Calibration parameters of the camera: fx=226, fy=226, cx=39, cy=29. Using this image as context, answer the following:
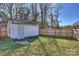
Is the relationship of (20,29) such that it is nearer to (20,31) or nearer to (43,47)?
(20,31)

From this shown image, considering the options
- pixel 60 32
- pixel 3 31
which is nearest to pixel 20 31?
pixel 3 31

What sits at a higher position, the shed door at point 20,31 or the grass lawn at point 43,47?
the shed door at point 20,31

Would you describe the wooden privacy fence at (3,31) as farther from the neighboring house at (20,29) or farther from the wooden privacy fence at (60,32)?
the wooden privacy fence at (60,32)

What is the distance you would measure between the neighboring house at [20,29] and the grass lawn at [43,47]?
2.5 inches

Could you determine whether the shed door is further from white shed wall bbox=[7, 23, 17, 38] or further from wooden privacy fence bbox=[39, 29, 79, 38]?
wooden privacy fence bbox=[39, 29, 79, 38]

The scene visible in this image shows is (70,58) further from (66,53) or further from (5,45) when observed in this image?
(5,45)

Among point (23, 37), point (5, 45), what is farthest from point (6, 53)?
point (23, 37)

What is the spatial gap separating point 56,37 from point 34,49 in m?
0.22

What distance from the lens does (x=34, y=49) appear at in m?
1.99

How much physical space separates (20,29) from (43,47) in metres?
0.26

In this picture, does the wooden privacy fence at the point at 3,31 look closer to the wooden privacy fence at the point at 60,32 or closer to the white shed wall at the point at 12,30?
the white shed wall at the point at 12,30

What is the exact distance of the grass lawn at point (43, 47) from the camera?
1986mm

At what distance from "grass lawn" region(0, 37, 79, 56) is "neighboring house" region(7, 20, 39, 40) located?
64 millimetres

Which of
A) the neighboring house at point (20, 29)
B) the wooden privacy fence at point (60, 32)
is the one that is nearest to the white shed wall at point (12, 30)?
the neighboring house at point (20, 29)
